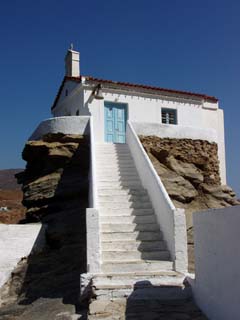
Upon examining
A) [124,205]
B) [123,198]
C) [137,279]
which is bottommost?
[137,279]

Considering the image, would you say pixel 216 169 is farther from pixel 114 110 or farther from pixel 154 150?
pixel 114 110

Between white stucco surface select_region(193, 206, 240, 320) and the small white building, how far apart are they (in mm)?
8367

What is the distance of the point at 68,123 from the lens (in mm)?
13617

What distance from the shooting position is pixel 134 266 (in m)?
7.29

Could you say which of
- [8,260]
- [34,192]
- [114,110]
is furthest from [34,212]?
[114,110]

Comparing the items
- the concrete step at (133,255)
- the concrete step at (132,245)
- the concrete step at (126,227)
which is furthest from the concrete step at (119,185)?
the concrete step at (133,255)

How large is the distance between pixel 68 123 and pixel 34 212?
3172 millimetres

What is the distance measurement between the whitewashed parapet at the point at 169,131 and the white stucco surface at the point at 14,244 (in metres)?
5.15

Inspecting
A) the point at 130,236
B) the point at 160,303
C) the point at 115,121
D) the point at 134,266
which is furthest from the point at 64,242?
the point at 115,121

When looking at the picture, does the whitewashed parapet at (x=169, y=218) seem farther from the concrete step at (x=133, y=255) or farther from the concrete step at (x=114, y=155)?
the concrete step at (x=114, y=155)

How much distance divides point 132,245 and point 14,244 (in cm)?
419

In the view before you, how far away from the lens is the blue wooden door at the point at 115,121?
16.0m

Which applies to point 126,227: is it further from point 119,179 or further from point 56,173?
point 56,173

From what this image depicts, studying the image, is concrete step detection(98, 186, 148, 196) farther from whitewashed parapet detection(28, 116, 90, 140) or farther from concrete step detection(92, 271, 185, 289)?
whitewashed parapet detection(28, 116, 90, 140)
